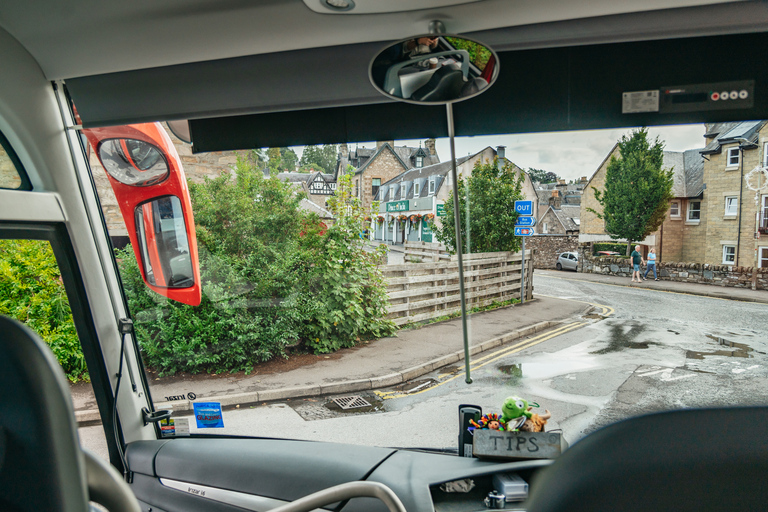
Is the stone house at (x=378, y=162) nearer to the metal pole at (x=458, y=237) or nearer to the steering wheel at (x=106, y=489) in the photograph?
the metal pole at (x=458, y=237)

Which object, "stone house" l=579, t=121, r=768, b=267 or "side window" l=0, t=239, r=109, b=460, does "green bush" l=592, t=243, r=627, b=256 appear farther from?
"side window" l=0, t=239, r=109, b=460

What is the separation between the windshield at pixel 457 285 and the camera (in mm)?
1490

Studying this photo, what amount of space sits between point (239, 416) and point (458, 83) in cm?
172

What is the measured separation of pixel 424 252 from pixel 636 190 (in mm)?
873

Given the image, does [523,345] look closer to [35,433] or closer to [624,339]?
[624,339]

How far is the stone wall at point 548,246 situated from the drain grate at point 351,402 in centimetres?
99

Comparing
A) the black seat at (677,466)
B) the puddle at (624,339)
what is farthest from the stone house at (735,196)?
the black seat at (677,466)

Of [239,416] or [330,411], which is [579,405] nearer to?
[330,411]

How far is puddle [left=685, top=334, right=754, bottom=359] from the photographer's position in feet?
4.68

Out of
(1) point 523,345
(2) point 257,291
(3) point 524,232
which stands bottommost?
(1) point 523,345

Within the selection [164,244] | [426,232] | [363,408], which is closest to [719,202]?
[426,232]

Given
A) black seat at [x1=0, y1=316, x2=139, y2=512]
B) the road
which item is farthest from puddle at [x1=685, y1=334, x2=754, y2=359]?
black seat at [x1=0, y1=316, x2=139, y2=512]

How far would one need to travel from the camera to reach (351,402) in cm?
201

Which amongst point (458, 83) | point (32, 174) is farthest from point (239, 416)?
point (458, 83)
